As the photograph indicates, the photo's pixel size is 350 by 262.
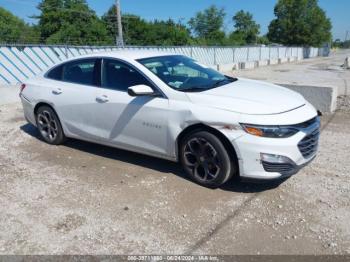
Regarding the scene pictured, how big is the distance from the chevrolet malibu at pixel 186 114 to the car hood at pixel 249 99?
0.01 meters

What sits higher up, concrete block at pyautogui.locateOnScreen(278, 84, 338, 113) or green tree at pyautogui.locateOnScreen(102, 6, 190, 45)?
green tree at pyautogui.locateOnScreen(102, 6, 190, 45)

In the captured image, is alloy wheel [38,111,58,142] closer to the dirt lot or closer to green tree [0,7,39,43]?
the dirt lot

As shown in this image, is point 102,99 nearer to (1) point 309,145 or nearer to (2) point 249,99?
(2) point 249,99

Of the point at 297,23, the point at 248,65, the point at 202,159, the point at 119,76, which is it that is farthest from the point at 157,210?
the point at 297,23

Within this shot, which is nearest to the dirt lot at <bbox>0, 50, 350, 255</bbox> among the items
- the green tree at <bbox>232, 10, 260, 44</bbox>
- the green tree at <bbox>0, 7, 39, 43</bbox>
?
the green tree at <bbox>0, 7, 39, 43</bbox>

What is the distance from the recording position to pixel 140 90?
13.3 ft

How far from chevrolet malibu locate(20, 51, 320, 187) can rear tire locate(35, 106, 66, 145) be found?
6 cm

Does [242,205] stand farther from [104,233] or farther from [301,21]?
[301,21]

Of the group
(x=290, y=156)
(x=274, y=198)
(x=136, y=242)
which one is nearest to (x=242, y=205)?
(x=274, y=198)

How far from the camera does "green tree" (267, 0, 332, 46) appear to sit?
55688 mm

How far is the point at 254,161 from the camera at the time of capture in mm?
3605

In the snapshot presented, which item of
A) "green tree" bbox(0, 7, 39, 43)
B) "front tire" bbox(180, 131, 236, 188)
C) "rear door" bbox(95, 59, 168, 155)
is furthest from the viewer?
"green tree" bbox(0, 7, 39, 43)

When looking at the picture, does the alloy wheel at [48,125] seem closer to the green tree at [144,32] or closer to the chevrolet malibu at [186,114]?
the chevrolet malibu at [186,114]

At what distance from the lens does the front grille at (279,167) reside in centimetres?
358
